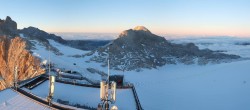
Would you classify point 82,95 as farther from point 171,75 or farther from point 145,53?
point 145,53

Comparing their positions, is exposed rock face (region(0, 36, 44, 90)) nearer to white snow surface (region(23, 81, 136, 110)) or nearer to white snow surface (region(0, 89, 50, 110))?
white snow surface (region(23, 81, 136, 110))

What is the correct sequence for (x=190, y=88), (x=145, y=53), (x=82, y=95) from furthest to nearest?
(x=145, y=53) → (x=190, y=88) → (x=82, y=95)

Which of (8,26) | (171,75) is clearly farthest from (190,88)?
(8,26)

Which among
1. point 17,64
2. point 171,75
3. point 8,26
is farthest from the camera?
point 8,26

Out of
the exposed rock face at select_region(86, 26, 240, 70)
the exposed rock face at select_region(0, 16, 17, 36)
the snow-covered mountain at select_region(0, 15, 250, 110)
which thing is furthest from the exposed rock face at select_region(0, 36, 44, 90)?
the exposed rock face at select_region(0, 16, 17, 36)

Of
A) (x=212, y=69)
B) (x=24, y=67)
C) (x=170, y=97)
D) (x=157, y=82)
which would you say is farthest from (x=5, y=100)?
(x=212, y=69)

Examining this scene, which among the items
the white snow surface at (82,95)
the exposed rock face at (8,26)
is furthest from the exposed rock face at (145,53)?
the white snow surface at (82,95)

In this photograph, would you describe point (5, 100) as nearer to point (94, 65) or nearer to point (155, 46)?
point (94, 65)

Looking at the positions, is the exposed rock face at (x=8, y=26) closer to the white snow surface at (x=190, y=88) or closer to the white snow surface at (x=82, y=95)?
the white snow surface at (x=190, y=88)
